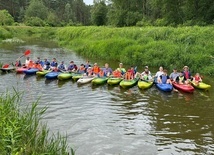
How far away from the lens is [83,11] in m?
82.6

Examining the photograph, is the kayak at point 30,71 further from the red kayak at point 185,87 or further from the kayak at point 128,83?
the red kayak at point 185,87

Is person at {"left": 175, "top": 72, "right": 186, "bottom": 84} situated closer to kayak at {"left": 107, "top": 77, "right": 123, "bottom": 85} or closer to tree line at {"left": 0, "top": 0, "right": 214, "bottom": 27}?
kayak at {"left": 107, "top": 77, "right": 123, "bottom": 85}

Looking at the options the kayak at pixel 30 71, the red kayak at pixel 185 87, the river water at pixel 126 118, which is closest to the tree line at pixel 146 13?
the red kayak at pixel 185 87

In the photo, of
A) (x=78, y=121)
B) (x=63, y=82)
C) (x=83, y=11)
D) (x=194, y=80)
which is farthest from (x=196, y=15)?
(x=83, y=11)

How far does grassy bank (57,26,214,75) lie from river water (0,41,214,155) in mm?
4374

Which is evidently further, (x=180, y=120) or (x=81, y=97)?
(x=81, y=97)

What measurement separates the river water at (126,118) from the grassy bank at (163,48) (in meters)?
4.37

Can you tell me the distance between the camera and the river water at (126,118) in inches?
280

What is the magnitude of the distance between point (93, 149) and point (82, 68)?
8886mm

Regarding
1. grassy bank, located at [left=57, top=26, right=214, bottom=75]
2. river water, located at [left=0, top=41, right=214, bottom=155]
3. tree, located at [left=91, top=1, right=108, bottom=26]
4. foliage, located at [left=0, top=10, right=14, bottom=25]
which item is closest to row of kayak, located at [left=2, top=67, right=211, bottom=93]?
river water, located at [left=0, top=41, right=214, bottom=155]

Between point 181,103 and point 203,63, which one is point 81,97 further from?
point 203,63

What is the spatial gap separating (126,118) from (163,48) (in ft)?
34.6

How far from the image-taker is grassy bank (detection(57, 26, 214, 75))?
659 inches

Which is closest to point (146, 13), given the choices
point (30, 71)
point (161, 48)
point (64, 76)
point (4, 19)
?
point (161, 48)
